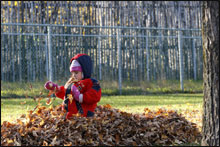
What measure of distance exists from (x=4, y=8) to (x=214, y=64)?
12.0 meters

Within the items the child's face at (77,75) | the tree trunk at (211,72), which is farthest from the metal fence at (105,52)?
the tree trunk at (211,72)

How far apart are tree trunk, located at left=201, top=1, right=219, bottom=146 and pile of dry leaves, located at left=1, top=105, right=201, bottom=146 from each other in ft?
2.90

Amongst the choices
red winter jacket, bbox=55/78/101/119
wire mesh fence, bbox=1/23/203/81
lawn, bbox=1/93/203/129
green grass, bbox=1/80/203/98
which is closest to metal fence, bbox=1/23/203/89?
wire mesh fence, bbox=1/23/203/81

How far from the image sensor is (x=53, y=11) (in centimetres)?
1537

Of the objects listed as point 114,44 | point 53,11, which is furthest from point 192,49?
point 53,11

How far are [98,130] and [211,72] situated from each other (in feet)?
5.12

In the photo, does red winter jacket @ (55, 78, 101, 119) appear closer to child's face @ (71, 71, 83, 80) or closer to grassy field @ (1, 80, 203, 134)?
child's face @ (71, 71, 83, 80)

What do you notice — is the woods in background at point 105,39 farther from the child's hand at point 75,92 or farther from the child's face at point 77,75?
the child's hand at point 75,92

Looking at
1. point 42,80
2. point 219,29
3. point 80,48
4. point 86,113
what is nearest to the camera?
point 219,29

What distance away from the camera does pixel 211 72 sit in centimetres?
432

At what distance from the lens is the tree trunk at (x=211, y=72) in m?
4.27

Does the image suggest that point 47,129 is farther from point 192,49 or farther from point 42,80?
point 192,49

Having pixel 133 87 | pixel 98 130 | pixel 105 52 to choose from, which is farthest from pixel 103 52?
pixel 98 130

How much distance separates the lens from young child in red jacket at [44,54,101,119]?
5.09 meters
